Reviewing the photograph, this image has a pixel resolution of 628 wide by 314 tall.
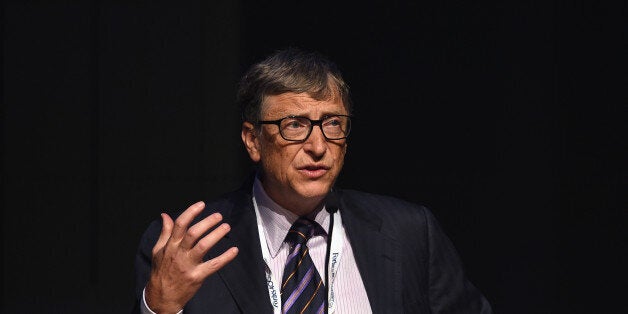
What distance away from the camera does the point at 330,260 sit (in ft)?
7.22

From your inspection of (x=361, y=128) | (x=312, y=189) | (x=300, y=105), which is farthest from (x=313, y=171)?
(x=361, y=128)

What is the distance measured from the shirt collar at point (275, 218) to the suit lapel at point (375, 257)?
87 millimetres

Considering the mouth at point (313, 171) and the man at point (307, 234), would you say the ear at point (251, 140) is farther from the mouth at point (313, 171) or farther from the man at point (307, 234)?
the mouth at point (313, 171)

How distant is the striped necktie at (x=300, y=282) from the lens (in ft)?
6.82

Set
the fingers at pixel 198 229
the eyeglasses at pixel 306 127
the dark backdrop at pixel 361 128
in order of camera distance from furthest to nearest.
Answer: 1. the dark backdrop at pixel 361 128
2. the eyeglasses at pixel 306 127
3. the fingers at pixel 198 229

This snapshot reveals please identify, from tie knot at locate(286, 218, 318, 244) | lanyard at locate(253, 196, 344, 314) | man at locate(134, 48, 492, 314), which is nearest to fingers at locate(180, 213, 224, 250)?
man at locate(134, 48, 492, 314)

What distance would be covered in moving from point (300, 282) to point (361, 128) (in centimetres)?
213

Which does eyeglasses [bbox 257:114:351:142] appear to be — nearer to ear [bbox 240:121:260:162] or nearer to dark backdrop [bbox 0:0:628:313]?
ear [bbox 240:121:260:162]

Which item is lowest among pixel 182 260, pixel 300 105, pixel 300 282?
pixel 300 282

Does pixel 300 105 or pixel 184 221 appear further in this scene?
pixel 300 105

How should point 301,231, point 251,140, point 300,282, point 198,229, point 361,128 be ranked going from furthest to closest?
point 361,128, point 251,140, point 301,231, point 300,282, point 198,229

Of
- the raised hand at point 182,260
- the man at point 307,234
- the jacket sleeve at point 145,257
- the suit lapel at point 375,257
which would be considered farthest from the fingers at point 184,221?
the suit lapel at point 375,257

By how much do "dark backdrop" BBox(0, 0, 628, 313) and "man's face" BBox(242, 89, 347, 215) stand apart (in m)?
1.94

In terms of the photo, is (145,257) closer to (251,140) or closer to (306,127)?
(251,140)
